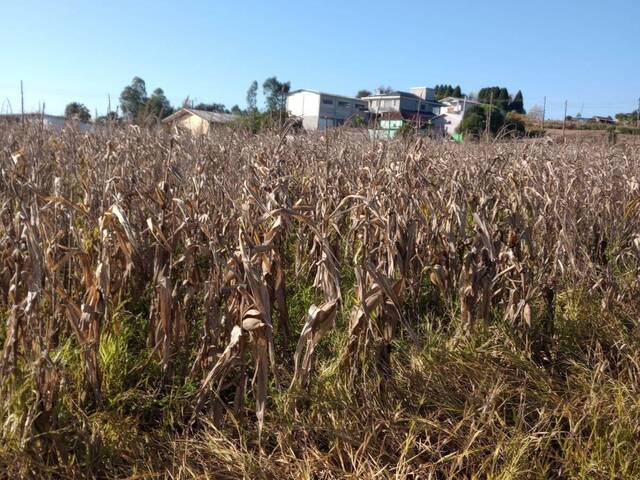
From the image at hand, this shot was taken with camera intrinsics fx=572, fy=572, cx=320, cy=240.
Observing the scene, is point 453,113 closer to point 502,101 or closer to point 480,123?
point 480,123

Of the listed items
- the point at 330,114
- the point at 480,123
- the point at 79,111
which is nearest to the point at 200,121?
the point at 79,111

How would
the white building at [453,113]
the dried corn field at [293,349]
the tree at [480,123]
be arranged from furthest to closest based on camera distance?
the white building at [453,113] → the tree at [480,123] → the dried corn field at [293,349]

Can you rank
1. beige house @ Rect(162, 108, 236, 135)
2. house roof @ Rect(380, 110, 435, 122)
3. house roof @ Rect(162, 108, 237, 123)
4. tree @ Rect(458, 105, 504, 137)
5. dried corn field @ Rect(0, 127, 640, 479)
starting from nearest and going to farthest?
dried corn field @ Rect(0, 127, 640, 479), house roof @ Rect(380, 110, 435, 122), beige house @ Rect(162, 108, 236, 135), house roof @ Rect(162, 108, 237, 123), tree @ Rect(458, 105, 504, 137)

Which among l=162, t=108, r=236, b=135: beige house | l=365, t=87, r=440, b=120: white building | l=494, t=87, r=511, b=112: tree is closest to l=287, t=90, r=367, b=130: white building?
l=365, t=87, r=440, b=120: white building

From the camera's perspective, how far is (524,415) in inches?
87.5

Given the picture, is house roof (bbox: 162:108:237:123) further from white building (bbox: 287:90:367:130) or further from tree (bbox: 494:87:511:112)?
tree (bbox: 494:87:511:112)

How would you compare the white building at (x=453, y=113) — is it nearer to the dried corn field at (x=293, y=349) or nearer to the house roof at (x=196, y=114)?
the house roof at (x=196, y=114)

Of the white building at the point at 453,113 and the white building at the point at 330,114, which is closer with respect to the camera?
the white building at the point at 330,114

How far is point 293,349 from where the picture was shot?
2.71 meters

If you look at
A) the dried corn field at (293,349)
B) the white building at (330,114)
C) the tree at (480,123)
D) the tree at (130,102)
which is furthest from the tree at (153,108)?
the tree at (480,123)

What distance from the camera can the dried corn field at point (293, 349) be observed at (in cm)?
200

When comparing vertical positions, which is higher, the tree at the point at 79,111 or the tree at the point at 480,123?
the tree at the point at 480,123

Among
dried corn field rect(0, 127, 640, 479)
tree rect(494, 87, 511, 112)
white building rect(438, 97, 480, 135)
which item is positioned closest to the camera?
dried corn field rect(0, 127, 640, 479)

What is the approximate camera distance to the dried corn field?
1997mm
